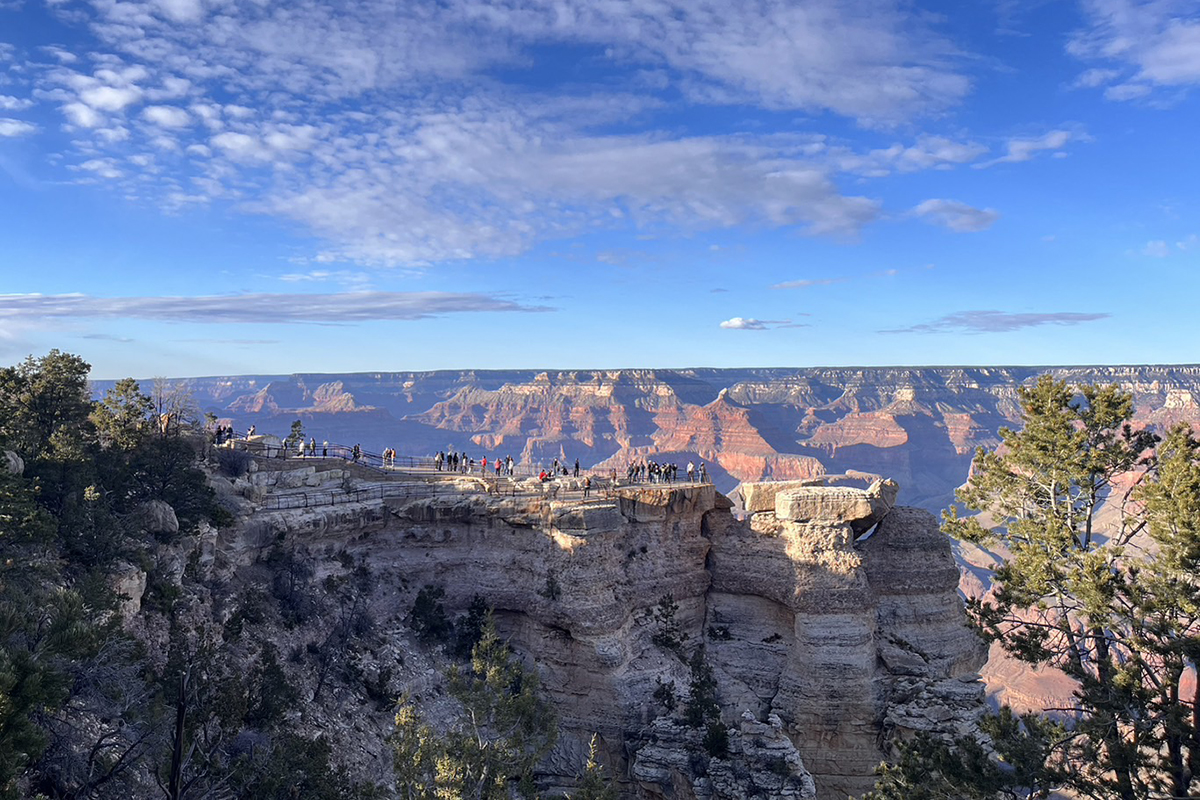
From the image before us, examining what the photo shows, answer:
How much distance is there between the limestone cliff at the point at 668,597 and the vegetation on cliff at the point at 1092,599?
551 inches

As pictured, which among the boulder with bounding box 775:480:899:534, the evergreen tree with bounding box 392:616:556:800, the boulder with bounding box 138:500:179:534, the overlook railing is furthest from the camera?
the boulder with bounding box 775:480:899:534

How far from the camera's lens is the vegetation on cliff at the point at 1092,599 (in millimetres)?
17312

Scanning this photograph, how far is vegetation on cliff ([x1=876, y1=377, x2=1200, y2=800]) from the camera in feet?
56.8

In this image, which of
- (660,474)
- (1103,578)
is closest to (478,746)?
(1103,578)

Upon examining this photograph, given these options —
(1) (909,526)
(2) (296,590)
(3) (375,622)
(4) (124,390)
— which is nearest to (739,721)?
(1) (909,526)

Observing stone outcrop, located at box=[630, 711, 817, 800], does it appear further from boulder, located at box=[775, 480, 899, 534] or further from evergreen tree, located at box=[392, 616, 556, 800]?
boulder, located at box=[775, 480, 899, 534]

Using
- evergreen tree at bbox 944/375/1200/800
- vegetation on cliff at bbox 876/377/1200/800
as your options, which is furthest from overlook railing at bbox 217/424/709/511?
vegetation on cliff at bbox 876/377/1200/800

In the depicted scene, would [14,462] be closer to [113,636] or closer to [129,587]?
[129,587]

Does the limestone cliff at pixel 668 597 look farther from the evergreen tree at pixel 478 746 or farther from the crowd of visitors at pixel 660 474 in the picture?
the evergreen tree at pixel 478 746

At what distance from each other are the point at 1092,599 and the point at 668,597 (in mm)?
24506

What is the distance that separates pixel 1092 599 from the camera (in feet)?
61.1

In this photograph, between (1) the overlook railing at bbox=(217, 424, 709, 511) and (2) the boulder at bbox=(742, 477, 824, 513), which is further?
(2) the boulder at bbox=(742, 477, 824, 513)

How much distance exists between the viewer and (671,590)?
1606 inches

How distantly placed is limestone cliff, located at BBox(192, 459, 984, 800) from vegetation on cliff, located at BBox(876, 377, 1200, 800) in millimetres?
13990
